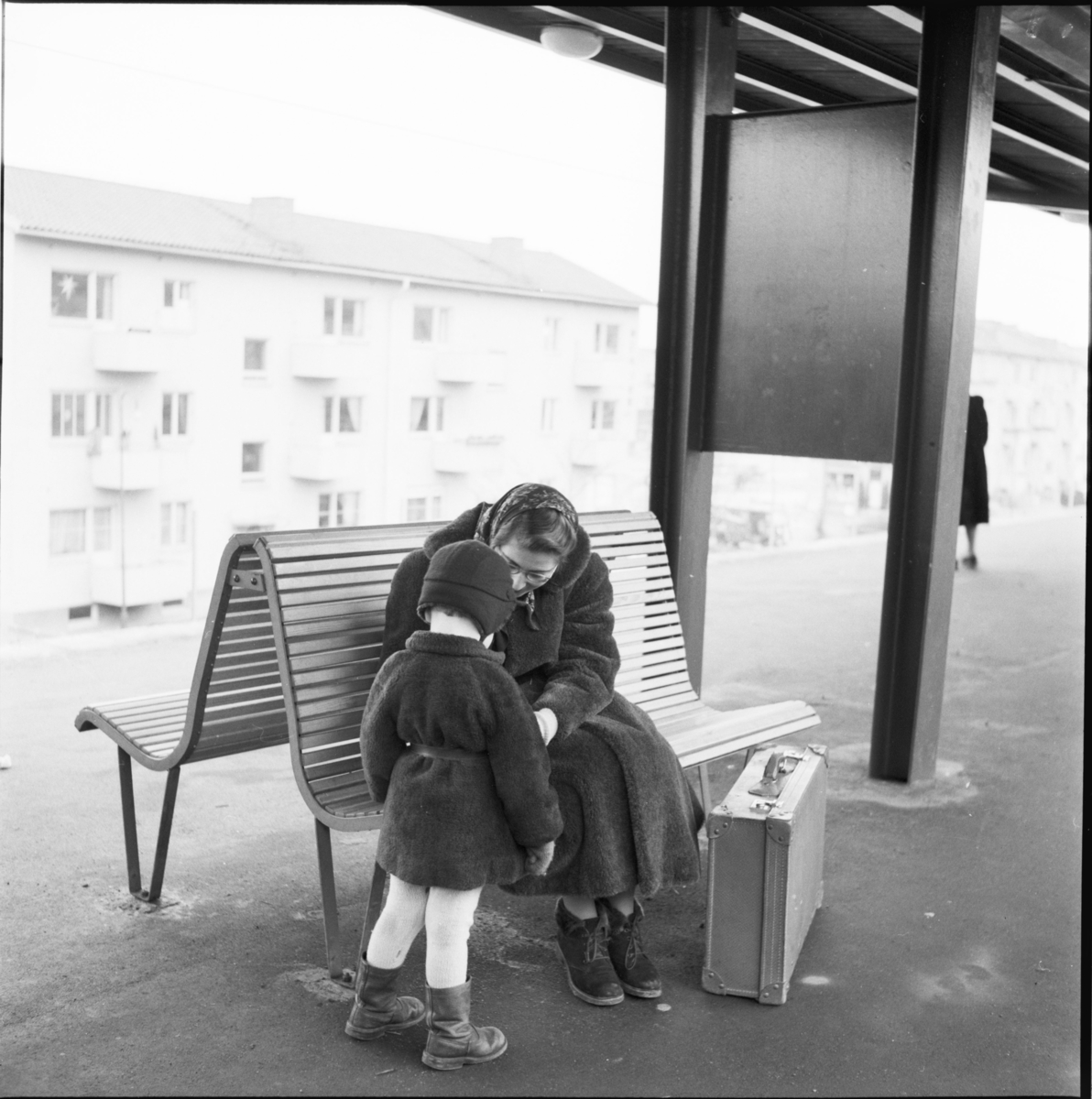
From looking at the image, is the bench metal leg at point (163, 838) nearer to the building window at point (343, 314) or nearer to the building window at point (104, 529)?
the building window at point (104, 529)

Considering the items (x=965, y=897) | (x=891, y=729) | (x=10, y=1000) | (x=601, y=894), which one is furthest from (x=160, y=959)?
(x=891, y=729)

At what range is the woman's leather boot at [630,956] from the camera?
3023 millimetres

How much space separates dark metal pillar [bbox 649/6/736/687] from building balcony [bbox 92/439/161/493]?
2776 cm

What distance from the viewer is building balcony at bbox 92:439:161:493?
31172mm

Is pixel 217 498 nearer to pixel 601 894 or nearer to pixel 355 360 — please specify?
pixel 355 360

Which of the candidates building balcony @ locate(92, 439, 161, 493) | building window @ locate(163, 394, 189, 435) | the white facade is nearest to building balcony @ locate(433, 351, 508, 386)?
the white facade

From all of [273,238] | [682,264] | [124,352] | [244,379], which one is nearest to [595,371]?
[273,238]

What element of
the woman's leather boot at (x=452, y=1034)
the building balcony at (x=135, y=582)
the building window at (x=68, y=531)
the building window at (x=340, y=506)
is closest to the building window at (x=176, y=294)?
the building window at (x=68, y=531)

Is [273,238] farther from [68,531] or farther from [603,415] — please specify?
[68,531]

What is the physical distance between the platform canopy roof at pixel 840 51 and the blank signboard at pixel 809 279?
0.28 m

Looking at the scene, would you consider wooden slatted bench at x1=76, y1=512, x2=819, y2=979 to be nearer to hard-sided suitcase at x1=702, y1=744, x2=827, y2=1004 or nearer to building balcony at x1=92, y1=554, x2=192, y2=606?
hard-sided suitcase at x1=702, y1=744, x2=827, y2=1004

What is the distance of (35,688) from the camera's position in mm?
6203

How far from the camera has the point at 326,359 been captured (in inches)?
1307

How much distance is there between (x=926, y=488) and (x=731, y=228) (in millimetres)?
1378
